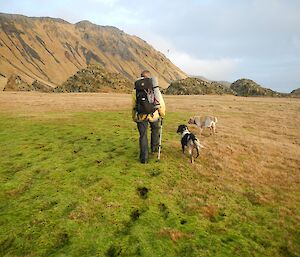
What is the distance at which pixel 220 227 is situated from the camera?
11.5 metres

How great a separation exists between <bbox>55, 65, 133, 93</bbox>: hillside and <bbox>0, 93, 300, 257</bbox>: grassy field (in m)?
→ 68.2

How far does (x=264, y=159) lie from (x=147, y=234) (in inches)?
404

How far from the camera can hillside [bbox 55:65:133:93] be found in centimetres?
9062

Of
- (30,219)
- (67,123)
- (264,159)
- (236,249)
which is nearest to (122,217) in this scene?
(30,219)

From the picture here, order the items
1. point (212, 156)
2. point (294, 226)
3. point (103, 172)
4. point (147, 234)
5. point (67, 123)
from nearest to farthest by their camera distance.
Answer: point (147, 234)
point (294, 226)
point (103, 172)
point (212, 156)
point (67, 123)

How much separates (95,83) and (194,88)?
27.4 meters

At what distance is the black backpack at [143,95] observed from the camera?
640 inches

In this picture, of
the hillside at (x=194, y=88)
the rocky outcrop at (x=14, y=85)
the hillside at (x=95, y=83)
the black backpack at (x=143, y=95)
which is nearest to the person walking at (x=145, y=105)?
the black backpack at (x=143, y=95)

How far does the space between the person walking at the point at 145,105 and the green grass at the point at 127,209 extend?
1272mm

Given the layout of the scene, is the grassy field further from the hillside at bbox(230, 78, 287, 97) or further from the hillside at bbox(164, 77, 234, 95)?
the hillside at bbox(230, 78, 287, 97)

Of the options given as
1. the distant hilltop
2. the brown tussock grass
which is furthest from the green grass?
the distant hilltop

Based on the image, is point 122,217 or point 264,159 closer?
point 122,217

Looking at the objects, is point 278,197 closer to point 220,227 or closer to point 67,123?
point 220,227

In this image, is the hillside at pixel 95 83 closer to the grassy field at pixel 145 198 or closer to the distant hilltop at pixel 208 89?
the distant hilltop at pixel 208 89
